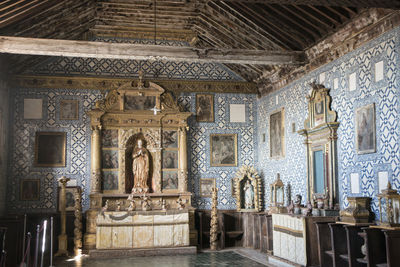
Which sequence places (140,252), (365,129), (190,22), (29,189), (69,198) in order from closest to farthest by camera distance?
1. (365,129)
2. (140,252)
3. (29,189)
4. (69,198)
5. (190,22)

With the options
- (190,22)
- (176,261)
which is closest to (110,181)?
(176,261)

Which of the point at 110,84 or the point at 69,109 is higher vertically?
the point at 110,84

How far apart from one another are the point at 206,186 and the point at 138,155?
2583mm

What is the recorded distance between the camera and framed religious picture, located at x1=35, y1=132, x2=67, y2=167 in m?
14.7

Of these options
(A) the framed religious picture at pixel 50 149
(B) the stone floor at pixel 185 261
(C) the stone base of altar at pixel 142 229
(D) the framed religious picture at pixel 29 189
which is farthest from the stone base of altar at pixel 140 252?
(A) the framed religious picture at pixel 50 149

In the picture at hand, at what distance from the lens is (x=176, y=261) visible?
11977 millimetres

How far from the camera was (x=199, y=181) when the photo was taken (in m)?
15.7

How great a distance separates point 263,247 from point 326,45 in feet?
19.8

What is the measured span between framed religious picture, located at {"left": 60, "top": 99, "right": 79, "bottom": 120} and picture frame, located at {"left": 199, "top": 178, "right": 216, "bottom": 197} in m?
4.74

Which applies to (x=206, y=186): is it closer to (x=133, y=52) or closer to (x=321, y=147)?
(x=321, y=147)

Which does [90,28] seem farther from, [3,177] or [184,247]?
[184,247]

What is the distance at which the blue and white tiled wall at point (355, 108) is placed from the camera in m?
8.52

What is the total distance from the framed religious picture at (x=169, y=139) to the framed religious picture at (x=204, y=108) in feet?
3.55

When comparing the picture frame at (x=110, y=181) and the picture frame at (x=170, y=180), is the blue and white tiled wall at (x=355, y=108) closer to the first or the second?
the picture frame at (x=170, y=180)
